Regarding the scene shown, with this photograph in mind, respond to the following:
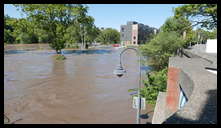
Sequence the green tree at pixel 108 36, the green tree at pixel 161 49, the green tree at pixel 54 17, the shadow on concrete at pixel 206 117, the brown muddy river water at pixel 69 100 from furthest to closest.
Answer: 1. the green tree at pixel 108 36
2. the green tree at pixel 54 17
3. the green tree at pixel 161 49
4. the brown muddy river water at pixel 69 100
5. the shadow on concrete at pixel 206 117

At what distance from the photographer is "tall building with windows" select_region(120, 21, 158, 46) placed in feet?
320

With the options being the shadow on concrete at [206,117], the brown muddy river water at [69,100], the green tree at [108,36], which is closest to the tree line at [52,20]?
the brown muddy river water at [69,100]

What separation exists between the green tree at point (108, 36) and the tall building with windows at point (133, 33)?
11.6 feet

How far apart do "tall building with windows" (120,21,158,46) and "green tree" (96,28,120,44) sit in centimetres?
354

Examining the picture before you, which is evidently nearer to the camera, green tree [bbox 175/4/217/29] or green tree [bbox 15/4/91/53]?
green tree [bbox 175/4/217/29]

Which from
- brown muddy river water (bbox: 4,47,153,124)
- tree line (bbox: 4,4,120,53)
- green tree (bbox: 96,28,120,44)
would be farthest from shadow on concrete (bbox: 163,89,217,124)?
green tree (bbox: 96,28,120,44)

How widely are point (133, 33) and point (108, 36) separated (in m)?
12.6

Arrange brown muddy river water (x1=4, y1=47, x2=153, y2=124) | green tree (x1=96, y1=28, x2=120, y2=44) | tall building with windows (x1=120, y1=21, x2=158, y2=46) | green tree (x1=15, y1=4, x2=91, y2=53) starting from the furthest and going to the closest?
green tree (x1=96, y1=28, x2=120, y2=44) < tall building with windows (x1=120, y1=21, x2=158, y2=46) < green tree (x1=15, y1=4, x2=91, y2=53) < brown muddy river water (x1=4, y1=47, x2=153, y2=124)

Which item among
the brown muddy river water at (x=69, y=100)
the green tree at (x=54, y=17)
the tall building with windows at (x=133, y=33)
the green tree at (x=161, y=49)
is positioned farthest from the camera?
the tall building with windows at (x=133, y=33)

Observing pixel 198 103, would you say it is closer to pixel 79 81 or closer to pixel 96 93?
pixel 96 93

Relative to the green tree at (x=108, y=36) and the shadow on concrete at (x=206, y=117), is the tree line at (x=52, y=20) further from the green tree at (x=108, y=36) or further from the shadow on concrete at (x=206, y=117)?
the green tree at (x=108, y=36)

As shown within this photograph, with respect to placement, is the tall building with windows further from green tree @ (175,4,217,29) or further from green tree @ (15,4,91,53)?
green tree @ (175,4,217,29)

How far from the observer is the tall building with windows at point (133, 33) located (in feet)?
320

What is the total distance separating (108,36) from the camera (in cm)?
10181
